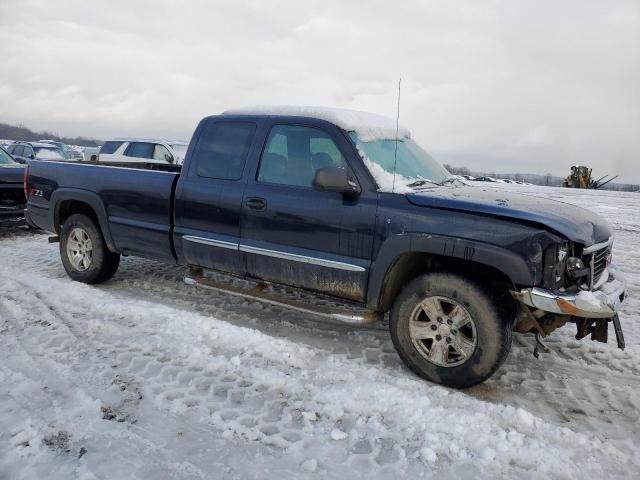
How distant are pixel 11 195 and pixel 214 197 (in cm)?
573

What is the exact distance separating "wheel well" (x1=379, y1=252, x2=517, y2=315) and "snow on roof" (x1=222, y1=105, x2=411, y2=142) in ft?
3.58

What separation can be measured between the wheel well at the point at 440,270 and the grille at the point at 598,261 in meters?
0.55

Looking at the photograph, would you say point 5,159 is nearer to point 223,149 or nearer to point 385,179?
point 223,149

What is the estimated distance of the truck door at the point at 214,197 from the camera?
418 cm

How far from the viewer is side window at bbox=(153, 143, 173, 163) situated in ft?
40.6

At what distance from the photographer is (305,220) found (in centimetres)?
377

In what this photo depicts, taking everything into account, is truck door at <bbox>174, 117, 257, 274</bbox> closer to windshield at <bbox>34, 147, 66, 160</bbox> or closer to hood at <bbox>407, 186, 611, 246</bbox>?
hood at <bbox>407, 186, 611, 246</bbox>

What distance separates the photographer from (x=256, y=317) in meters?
4.54

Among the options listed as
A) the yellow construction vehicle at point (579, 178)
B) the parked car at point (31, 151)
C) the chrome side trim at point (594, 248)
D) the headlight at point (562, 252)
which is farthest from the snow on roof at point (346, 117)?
the yellow construction vehicle at point (579, 178)

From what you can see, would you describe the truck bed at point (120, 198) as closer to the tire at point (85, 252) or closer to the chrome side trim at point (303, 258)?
the tire at point (85, 252)

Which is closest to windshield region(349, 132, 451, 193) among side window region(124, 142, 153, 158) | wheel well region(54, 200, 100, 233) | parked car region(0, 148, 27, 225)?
wheel well region(54, 200, 100, 233)

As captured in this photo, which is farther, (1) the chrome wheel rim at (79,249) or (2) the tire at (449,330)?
(1) the chrome wheel rim at (79,249)

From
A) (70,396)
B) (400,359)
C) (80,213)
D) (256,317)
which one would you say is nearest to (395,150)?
(400,359)

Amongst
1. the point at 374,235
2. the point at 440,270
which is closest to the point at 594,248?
the point at 440,270
